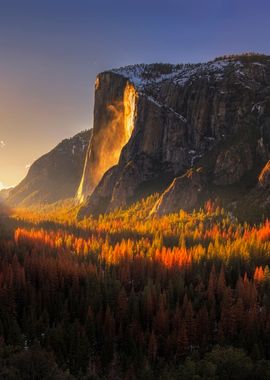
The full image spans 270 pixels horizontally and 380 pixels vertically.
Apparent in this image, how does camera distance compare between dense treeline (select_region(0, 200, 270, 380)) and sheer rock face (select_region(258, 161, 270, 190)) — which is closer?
dense treeline (select_region(0, 200, 270, 380))

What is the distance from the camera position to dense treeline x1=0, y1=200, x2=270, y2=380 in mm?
78625

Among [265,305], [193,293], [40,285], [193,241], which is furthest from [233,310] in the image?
[193,241]

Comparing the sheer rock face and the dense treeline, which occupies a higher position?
the sheer rock face

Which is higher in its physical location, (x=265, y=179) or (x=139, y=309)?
(x=265, y=179)

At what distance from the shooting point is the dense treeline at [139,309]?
78.6 metres

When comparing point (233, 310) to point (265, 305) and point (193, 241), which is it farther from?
point (193, 241)

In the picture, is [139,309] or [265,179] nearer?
[139,309]

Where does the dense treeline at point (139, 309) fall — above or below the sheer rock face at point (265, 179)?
A: below

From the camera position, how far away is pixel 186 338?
9488 centimetres

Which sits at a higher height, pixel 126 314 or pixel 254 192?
pixel 254 192

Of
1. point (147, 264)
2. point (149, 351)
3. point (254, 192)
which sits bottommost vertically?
point (149, 351)

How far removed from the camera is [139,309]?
114438mm

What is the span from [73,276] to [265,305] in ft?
172

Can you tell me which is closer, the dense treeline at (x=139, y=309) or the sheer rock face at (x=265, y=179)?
the dense treeline at (x=139, y=309)
